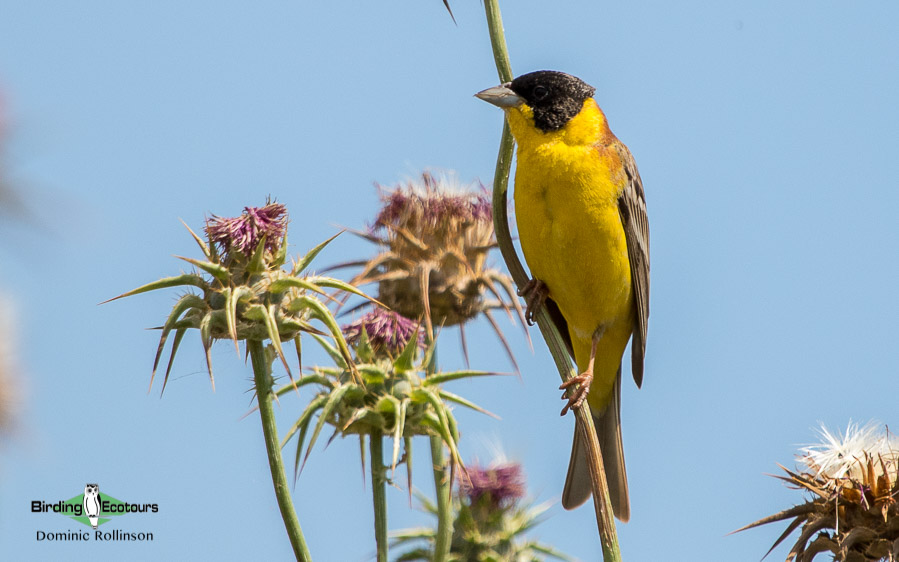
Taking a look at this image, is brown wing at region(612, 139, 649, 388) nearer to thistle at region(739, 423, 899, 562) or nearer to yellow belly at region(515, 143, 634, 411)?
yellow belly at region(515, 143, 634, 411)

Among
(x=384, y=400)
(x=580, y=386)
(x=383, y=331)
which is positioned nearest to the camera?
(x=580, y=386)

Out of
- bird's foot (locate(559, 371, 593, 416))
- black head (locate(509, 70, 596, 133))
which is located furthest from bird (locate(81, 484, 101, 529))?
black head (locate(509, 70, 596, 133))

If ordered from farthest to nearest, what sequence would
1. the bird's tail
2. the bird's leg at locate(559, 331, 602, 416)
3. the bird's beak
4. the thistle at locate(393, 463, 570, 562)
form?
the thistle at locate(393, 463, 570, 562) → the bird's tail → the bird's beak → the bird's leg at locate(559, 331, 602, 416)

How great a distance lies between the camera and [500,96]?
4672mm

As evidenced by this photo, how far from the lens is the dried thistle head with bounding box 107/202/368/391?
3.77 metres

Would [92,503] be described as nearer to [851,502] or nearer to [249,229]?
[249,229]

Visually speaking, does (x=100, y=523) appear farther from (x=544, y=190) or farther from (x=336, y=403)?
(x=544, y=190)

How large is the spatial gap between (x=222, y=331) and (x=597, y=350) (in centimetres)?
238

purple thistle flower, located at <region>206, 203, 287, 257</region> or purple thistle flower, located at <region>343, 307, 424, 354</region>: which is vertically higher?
purple thistle flower, located at <region>206, 203, 287, 257</region>

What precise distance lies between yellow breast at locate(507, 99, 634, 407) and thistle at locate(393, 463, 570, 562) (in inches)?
60.2

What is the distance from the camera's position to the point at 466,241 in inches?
242

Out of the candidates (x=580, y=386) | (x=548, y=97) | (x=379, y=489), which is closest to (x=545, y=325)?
(x=580, y=386)

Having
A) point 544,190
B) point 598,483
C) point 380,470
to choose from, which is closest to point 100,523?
point 380,470

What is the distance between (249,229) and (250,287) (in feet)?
0.89
